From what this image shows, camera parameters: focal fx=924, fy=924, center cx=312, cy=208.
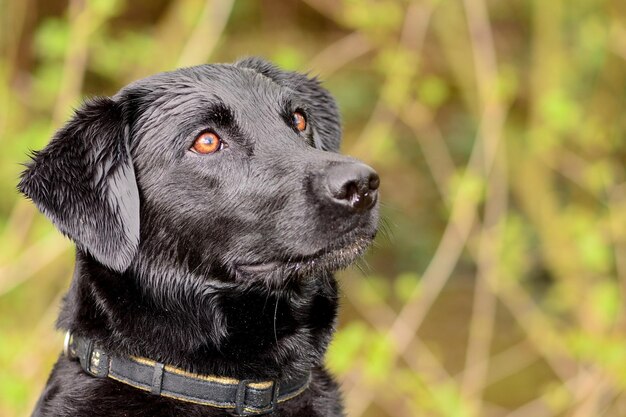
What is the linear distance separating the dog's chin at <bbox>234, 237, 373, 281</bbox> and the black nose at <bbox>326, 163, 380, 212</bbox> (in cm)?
14

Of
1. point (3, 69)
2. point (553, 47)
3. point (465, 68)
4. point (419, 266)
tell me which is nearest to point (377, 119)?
point (465, 68)

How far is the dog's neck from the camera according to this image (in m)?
2.82

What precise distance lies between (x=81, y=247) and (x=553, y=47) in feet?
14.4

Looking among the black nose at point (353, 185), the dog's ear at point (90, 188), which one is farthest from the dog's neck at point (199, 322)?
the black nose at point (353, 185)

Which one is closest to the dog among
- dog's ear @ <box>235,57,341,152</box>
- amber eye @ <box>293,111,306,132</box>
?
amber eye @ <box>293,111,306,132</box>

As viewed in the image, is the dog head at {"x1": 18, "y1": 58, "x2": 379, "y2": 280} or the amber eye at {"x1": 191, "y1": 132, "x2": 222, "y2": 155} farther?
the amber eye at {"x1": 191, "y1": 132, "x2": 222, "y2": 155}

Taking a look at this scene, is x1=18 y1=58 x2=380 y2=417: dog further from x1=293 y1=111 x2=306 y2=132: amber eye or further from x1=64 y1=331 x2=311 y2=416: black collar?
x1=293 y1=111 x2=306 y2=132: amber eye

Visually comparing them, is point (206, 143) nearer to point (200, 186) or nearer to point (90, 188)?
point (200, 186)

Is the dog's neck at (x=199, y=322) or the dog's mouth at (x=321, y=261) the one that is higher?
the dog's mouth at (x=321, y=261)

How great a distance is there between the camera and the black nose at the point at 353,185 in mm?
2674

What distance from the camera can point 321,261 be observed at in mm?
2838

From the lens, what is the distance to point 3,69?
217 inches

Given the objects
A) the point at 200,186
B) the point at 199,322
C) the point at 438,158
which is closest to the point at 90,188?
the point at 200,186

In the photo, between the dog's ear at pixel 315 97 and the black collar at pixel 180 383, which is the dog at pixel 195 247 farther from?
the dog's ear at pixel 315 97
